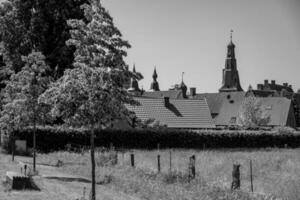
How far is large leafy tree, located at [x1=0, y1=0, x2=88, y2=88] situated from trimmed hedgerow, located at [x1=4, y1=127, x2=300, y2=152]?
19.3 ft

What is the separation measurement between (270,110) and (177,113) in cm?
3668

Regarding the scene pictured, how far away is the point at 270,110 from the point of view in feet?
299

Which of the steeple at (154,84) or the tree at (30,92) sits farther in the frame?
the steeple at (154,84)

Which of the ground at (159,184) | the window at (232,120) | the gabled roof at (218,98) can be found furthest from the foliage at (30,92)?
the gabled roof at (218,98)

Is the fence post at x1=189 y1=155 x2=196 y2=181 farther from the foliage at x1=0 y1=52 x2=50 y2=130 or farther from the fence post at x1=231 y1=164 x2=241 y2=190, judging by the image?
the foliage at x1=0 y1=52 x2=50 y2=130

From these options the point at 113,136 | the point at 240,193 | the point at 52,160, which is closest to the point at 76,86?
the point at 240,193

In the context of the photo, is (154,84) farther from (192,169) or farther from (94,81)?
(94,81)

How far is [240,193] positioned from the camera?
53.3 feet

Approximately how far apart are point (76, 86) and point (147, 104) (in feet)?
146

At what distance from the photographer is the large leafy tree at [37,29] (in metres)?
42.5

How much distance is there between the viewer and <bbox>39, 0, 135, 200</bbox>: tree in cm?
1489

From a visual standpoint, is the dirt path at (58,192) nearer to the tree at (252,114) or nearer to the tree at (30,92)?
the tree at (30,92)

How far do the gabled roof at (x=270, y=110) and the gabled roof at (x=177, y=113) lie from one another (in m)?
30.6

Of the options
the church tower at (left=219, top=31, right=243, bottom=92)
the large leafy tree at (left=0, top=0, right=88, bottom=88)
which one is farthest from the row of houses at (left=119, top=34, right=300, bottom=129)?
the large leafy tree at (left=0, top=0, right=88, bottom=88)
